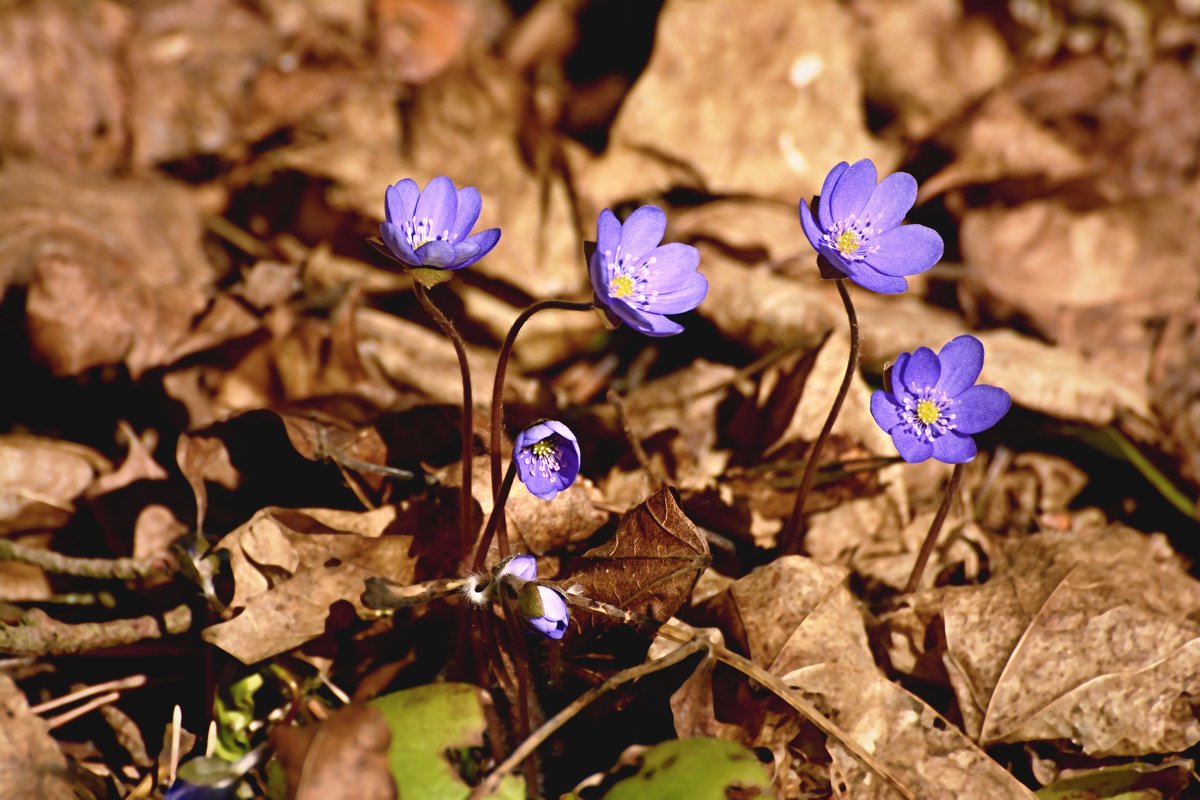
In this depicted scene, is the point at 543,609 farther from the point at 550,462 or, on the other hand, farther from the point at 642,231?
the point at 642,231

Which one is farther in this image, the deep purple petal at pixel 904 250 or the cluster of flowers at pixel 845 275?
the deep purple petal at pixel 904 250

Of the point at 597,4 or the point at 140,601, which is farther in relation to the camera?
the point at 597,4

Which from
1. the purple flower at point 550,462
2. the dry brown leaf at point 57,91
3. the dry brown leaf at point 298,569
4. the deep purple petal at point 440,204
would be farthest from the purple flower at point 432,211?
the dry brown leaf at point 57,91

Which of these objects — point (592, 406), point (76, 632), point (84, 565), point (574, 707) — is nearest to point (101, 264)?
point (84, 565)

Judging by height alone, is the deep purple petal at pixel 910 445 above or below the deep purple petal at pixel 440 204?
below

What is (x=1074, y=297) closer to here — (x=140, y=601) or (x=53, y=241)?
(x=140, y=601)

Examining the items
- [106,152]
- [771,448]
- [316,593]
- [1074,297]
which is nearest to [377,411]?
[316,593]

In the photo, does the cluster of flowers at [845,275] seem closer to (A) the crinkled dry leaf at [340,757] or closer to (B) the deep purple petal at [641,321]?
(B) the deep purple petal at [641,321]

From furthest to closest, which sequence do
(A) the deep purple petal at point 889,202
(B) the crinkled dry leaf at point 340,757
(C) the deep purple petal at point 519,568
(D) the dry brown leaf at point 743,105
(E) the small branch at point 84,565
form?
1. (D) the dry brown leaf at point 743,105
2. (E) the small branch at point 84,565
3. (A) the deep purple petal at point 889,202
4. (C) the deep purple petal at point 519,568
5. (B) the crinkled dry leaf at point 340,757
